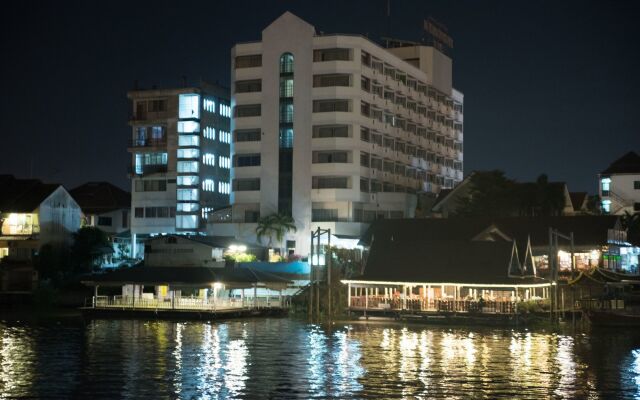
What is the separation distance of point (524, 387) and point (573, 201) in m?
79.2

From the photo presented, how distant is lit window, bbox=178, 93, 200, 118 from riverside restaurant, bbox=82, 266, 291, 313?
36.1 meters

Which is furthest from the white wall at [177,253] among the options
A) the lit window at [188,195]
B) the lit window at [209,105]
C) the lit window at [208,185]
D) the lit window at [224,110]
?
the lit window at [224,110]

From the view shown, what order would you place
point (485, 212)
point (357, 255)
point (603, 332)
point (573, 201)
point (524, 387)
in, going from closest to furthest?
point (524, 387) < point (603, 332) < point (357, 255) < point (485, 212) < point (573, 201)

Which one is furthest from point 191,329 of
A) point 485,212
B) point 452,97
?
point 452,97

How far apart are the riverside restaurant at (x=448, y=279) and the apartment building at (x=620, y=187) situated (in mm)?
49409

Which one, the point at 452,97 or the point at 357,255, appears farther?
the point at 452,97

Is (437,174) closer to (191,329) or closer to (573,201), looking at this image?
(573,201)

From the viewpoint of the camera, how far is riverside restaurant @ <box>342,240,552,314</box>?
70.8m

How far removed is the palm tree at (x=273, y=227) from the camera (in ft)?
329

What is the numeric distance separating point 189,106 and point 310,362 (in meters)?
69.0

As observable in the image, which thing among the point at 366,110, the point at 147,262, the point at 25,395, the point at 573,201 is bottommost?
the point at 25,395

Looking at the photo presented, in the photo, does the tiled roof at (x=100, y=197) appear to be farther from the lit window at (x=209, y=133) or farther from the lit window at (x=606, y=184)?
the lit window at (x=606, y=184)

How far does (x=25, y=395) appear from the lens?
39.7m

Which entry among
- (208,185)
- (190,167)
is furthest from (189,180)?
(208,185)
